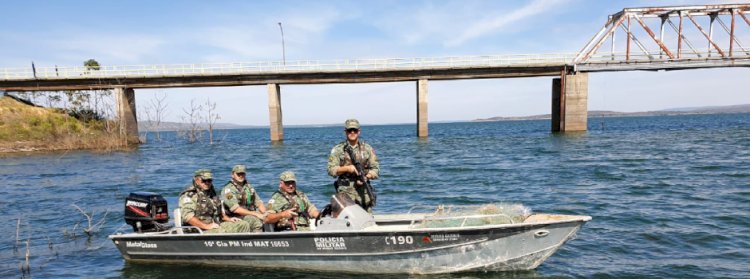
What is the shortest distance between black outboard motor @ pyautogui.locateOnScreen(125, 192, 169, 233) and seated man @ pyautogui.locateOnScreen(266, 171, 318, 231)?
233cm

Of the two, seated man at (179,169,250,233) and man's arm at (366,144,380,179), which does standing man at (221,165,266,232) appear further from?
man's arm at (366,144,380,179)

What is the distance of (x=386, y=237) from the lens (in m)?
7.02

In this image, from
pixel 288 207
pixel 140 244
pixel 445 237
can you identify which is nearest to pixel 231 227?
pixel 288 207

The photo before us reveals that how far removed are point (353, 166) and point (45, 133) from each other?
39480mm

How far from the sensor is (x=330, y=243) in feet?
23.7

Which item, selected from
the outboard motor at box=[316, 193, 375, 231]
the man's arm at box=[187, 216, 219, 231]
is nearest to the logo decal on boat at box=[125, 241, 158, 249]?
the man's arm at box=[187, 216, 219, 231]

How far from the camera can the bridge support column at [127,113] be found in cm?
3928

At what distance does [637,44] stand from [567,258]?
37.9 m

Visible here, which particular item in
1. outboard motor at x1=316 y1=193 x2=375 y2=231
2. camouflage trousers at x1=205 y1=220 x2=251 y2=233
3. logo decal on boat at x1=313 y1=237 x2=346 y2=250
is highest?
outboard motor at x1=316 y1=193 x2=375 y2=231

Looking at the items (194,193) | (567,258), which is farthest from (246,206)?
(567,258)

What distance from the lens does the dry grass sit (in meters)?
36.2

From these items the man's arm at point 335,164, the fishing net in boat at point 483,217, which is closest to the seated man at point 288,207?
the man's arm at point 335,164

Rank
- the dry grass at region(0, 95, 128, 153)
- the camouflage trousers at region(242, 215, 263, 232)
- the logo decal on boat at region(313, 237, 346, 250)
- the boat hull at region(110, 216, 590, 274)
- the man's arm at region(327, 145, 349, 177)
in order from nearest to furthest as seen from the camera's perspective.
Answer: the boat hull at region(110, 216, 590, 274) → the logo decal on boat at region(313, 237, 346, 250) → the man's arm at region(327, 145, 349, 177) → the camouflage trousers at region(242, 215, 263, 232) → the dry grass at region(0, 95, 128, 153)

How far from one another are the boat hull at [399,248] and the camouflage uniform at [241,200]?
0.52 metres
